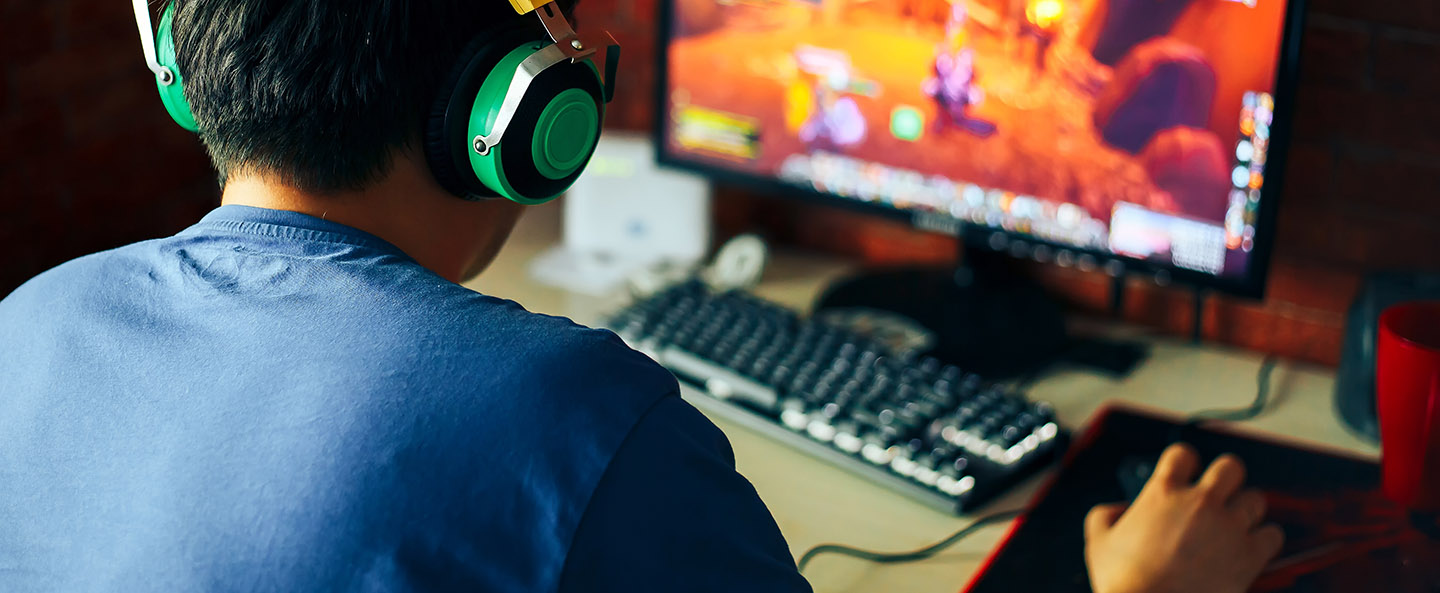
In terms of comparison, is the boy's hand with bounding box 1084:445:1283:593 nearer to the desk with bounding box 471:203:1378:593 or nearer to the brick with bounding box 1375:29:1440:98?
the desk with bounding box 471:203:1378:593

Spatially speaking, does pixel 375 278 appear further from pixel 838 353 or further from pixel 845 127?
pixel 845 127

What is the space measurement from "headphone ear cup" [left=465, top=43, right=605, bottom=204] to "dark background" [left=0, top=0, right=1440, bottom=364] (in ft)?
1.43

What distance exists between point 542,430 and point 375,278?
5.8 inches

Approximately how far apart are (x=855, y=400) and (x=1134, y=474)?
241 millimetres

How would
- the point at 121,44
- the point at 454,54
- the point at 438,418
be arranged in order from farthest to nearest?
1. the point at 121,44
2. the point at 454,54
3. the point at 438,418

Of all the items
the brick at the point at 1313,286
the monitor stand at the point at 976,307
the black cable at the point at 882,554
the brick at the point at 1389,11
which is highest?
the brick at the point at 1389,11

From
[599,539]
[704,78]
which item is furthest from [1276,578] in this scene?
[704,78]

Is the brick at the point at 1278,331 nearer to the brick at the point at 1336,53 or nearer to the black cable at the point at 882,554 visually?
the brick at the point at 1336,53

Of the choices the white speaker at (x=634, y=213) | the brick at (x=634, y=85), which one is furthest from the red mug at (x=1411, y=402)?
the brick at (x=634, y=85)

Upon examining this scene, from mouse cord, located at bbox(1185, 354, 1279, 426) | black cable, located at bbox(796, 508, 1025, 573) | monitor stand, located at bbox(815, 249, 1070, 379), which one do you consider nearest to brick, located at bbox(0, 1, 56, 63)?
monitor stand, located at bbox(815, 249, 1070, 379)

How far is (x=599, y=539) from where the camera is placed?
2.10ft

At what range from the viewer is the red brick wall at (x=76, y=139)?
138 cm

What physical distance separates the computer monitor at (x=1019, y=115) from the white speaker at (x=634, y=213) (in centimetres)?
9

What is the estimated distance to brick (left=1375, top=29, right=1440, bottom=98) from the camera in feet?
3.95
